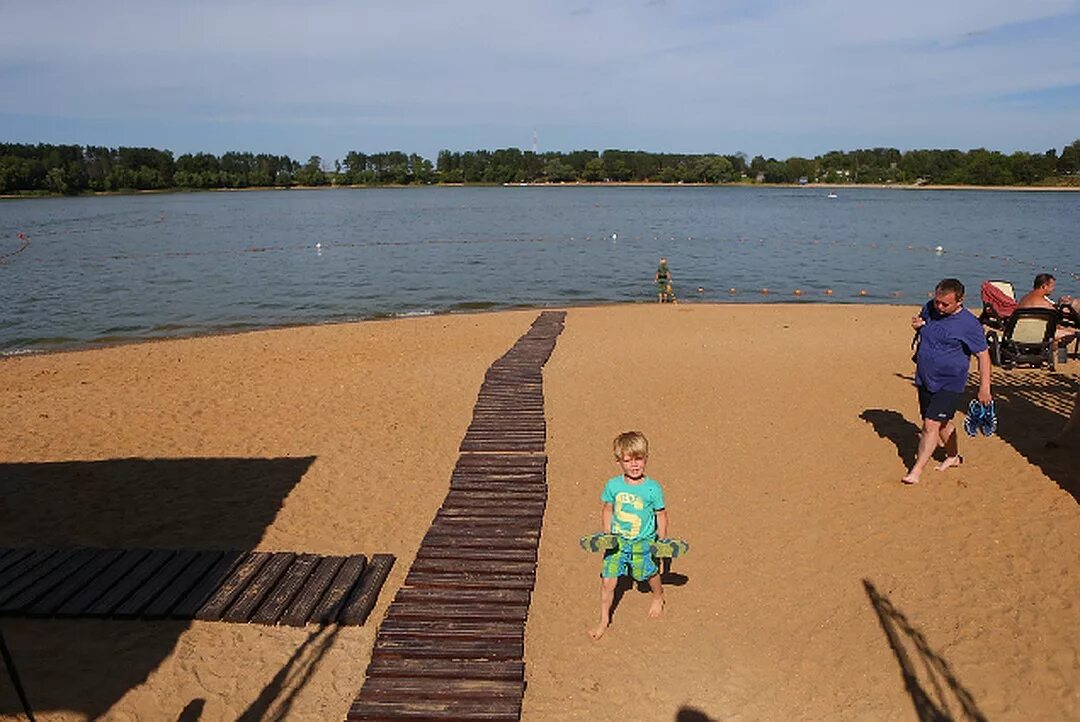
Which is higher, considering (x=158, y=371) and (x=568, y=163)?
(x=568, y=163)

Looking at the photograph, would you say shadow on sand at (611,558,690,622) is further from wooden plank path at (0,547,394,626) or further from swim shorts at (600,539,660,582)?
wooden plank path at (0,547,394,626)

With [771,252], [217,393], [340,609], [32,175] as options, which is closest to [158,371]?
[217,393]

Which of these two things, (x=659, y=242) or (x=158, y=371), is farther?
(x=659, y=242)

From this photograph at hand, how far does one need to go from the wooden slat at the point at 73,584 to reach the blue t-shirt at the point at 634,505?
16.1ft

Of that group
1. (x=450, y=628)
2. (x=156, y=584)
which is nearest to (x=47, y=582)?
(x=156, y=584)

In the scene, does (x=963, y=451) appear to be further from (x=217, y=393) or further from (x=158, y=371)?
(x=158, y=371)

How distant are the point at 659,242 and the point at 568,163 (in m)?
151

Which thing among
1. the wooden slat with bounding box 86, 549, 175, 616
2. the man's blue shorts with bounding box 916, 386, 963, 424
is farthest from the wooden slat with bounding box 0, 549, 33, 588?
the man's blue shorts with bounding box 916, 386, 963, 424

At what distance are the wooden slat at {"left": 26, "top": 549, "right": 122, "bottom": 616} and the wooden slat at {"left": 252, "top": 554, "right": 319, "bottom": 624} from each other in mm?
1772

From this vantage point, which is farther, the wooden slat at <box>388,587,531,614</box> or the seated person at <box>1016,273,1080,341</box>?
the seated person at <box>1016,273,1080,341</box>

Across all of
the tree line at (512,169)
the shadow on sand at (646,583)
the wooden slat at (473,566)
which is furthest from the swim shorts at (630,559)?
the tree line at (512,169)

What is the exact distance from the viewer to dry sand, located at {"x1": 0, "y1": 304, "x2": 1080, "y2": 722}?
4.80 meters

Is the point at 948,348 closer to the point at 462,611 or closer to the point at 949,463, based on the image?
the point at 949,463

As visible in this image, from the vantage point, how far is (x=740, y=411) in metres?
10.5
